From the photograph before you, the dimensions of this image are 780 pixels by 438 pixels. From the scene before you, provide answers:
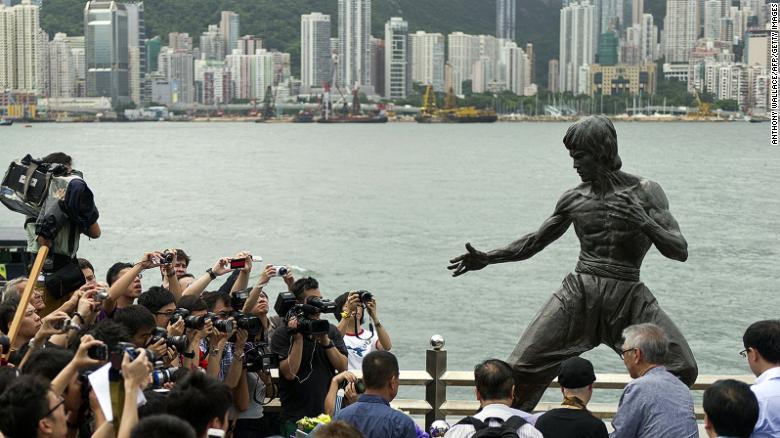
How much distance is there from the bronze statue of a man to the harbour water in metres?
12.0

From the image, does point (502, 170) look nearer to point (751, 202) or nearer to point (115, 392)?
point (751, 202)

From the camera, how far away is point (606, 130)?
702 centimetres

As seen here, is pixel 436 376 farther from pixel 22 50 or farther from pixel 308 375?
pixel 22 50

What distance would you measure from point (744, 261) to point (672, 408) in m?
28.9

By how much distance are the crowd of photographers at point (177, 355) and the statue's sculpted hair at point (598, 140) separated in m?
1.49

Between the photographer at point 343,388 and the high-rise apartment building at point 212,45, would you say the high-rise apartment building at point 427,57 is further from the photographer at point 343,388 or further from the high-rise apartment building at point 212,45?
the photographer at point 343,388

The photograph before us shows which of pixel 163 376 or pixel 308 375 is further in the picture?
pixel 308 375

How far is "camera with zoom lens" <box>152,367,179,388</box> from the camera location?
5242 mm

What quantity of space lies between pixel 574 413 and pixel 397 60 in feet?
586

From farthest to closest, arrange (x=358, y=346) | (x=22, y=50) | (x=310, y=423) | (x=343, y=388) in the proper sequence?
1. (x=22, y=50)
2. (x=358, y=346)
3. (x=343, y=388)
4. (x=310, y=423)

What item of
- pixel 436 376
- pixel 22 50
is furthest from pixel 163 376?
pixel 22 50

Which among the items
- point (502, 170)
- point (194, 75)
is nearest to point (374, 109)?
point (194, 75)

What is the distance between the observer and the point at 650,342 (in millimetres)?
5637

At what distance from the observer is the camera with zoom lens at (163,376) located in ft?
17.2
